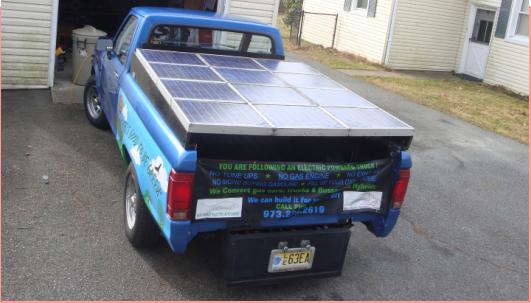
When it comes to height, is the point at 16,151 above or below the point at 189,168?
below

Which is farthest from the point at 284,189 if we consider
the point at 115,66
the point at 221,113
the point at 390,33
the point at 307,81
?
the point at 390,33

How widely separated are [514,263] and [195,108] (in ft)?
12.2

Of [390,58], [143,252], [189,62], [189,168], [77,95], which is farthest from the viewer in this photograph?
[390,58]

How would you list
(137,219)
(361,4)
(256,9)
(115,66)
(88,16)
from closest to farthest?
(137,219) → (115,66) → (256,9) → (88,16) → (361,4)

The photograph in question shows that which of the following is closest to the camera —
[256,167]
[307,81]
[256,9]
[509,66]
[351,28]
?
[256,167]

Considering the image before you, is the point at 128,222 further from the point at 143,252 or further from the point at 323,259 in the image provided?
the point at 323,259

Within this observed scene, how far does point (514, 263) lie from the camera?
18.3ft

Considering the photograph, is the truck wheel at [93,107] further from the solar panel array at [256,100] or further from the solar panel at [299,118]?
the solar panel at [299,118]

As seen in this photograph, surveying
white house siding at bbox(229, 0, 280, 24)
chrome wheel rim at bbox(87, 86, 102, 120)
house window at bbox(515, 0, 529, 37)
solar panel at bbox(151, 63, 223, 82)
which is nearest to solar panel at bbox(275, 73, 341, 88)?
solar panel at bbox(151, 63, 223, 82)

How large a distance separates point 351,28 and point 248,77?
50.2 ft

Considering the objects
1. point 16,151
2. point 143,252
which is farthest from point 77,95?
point 143,252

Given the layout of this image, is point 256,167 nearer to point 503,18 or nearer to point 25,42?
point 25,42

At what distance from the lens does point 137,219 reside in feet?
15.0

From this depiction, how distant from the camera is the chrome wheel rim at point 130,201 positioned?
15.9ft
